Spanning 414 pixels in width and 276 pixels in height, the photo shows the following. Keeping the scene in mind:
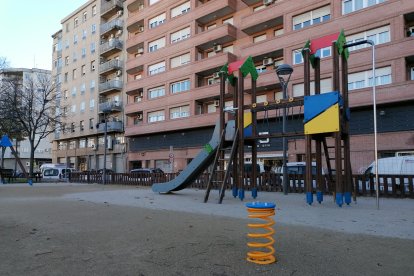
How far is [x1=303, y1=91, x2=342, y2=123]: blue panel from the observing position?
11.8 m

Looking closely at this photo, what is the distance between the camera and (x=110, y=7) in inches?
2144

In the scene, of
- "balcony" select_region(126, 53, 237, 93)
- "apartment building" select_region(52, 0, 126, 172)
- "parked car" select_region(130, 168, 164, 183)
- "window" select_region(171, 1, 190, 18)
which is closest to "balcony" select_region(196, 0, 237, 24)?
"window" select_region(171, 1, 190, 18)

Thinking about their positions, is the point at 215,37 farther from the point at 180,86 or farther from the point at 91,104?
the point at 91,104

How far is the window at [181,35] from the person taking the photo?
4022 cm

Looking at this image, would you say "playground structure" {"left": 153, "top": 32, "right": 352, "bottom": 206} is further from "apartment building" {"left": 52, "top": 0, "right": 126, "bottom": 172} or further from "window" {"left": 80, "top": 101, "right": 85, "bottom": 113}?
"window" {"left": 80, "top": 101, "right": 85, "bottom": 113}

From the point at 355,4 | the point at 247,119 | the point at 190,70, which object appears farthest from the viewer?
the point at 190,70

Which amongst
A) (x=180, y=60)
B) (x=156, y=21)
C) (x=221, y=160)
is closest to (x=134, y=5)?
(x=156, y=21)

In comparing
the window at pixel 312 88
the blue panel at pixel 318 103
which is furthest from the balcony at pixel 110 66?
the blue panel at pixel 318 103

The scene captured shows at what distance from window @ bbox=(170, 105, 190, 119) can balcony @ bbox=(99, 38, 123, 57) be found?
17.1 m

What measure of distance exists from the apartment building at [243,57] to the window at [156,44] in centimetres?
12

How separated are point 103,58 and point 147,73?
1469cm

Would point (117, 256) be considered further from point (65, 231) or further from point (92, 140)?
point (92, 140)

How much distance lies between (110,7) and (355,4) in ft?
124

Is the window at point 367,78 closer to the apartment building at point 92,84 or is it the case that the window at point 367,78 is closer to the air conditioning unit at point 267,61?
the air conditioning unit at point 267,61
